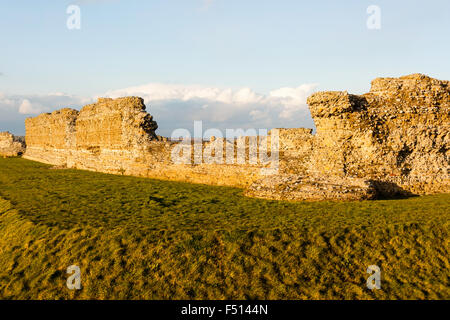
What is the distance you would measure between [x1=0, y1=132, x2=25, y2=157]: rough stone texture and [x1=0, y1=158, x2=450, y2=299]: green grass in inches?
1701

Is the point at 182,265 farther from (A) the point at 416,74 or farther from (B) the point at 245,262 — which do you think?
(A) the point at 416,74

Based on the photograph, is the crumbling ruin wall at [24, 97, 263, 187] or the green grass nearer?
the green grass

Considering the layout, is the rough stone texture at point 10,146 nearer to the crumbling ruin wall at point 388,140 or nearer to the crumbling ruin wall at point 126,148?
the crumbling ruin wall at point 126,148

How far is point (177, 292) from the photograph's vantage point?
5863mm

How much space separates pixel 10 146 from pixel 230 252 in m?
53.0

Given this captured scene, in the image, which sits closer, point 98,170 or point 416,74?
point 416,74

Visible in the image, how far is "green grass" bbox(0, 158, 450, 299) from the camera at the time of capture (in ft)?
19.6

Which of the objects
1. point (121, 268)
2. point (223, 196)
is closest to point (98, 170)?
point (223, 196)

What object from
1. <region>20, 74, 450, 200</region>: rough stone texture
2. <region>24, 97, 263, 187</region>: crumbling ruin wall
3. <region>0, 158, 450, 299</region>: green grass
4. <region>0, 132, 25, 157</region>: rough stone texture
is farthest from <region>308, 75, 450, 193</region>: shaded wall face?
<region>0, 132, 25, 157</region>: rough stone texture

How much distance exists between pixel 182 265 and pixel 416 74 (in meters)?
13.0

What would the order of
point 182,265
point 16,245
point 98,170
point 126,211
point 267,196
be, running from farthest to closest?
point 98,170 → point 267,196 → point 126,211 → point 16,245 → point 182,265

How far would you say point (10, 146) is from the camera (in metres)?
47.2

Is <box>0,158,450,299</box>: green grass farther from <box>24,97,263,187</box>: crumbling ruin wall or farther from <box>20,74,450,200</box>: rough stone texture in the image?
<box>24,97,263,187</box>: crumbling ruin wall

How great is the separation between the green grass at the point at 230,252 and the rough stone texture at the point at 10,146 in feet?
142
